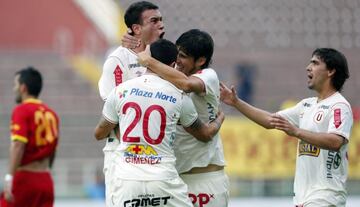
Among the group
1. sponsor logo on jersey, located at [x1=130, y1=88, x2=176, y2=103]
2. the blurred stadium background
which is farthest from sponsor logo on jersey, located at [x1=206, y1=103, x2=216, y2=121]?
the blurred stadium background

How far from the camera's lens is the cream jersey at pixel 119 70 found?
7.46 m

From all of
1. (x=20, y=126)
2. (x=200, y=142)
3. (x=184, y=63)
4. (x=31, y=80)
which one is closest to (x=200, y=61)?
(x=184, y=63)

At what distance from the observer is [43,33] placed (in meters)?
26.7

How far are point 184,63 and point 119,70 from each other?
20.3 inches

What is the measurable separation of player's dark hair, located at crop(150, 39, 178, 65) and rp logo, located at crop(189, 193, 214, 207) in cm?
122

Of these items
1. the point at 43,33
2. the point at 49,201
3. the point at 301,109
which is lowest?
the point at 49,201

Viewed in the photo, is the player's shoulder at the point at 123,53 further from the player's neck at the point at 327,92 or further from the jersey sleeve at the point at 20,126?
the jersey sleeve at the point at 20,126

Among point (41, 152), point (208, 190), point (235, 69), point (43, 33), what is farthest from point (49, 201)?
point (43, 33)

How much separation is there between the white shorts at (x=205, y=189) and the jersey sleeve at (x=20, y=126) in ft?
10.2

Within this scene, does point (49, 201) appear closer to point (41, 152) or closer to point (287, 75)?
point (41, 152)

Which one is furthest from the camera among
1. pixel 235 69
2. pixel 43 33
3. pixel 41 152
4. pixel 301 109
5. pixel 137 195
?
pixel 43 33

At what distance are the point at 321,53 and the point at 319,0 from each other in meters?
16.7

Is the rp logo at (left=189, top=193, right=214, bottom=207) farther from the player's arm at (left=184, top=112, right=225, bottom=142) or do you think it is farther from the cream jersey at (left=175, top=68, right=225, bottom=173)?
the player's arm at (left=184, top=112, right=225, bottom=142)

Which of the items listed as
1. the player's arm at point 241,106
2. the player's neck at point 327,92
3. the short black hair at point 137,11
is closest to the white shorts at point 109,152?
the short black hair at point 137,11
